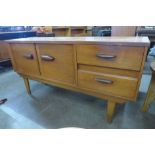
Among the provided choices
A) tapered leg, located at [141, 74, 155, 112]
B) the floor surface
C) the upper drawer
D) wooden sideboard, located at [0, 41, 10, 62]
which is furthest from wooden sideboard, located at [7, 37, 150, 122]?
wooden sideboard, located at [0, 41, 10, 62]

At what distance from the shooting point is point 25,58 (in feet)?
4.01

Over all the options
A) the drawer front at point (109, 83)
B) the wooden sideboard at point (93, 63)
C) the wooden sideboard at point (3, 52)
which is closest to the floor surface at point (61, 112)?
the wooden sideboard at point (93, 63)

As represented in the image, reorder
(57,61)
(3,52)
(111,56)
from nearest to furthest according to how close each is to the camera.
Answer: (111,56)
(57,61)
(3,52)

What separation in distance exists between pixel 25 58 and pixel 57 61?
38 centimetres

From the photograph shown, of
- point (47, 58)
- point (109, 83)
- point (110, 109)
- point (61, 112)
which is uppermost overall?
point (47, 58)

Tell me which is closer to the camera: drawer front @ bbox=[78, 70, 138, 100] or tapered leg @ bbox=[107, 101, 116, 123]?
drawer front @ bbox=[78, 70, 138, 100]

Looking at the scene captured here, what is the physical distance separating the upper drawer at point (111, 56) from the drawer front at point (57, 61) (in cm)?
9

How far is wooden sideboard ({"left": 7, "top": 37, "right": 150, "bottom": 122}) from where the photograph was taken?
2.47 ft

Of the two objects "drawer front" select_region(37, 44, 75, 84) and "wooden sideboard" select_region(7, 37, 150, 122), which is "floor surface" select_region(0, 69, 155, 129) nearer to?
"wooden sideboard" select_region(7, 37, 150, 122)

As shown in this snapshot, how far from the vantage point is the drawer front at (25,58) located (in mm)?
1146

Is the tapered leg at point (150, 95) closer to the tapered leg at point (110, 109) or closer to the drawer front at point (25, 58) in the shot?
the tapered leg at point (110, 109)

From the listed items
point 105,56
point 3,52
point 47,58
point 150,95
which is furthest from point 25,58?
point 3,52

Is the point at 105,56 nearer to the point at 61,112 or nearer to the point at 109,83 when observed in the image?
the point at 109,83
